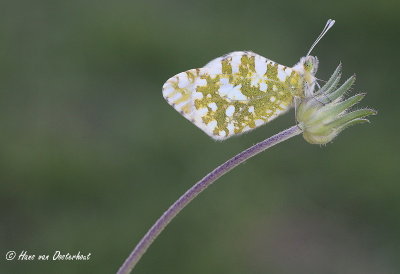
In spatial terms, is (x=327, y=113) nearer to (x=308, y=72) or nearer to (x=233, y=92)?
(x=308, y=72)

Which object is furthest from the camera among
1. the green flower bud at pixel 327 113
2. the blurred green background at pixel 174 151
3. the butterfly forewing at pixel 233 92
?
the blurred green background at pixel 174 151

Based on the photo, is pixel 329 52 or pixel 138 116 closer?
pixel 138 116

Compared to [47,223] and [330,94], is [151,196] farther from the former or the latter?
Answer: [330,94]

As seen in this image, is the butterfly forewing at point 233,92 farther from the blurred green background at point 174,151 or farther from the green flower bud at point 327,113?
the blurred green background at point 174,151

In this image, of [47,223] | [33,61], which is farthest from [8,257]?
[33,61]

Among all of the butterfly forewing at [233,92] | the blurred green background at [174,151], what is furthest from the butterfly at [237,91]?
the blurred green background at [174,151]

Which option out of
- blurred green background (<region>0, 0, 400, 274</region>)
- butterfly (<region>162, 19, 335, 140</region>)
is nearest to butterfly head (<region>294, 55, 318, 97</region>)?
butterfly (<region>162, 19, 335, 140</region>)
